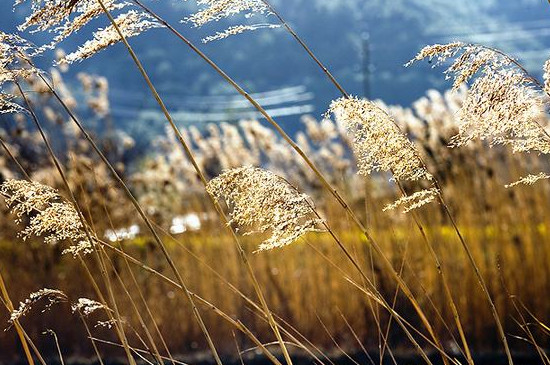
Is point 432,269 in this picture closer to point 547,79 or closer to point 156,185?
point 156,185

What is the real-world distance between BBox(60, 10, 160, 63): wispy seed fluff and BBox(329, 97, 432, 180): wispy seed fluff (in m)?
0.45

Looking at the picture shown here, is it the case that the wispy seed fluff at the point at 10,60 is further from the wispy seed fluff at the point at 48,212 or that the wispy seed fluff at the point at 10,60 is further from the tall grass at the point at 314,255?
the tall grass at the point at 314,255

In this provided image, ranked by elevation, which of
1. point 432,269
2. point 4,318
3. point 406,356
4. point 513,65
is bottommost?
point 406,356

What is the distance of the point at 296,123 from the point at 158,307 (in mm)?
141374

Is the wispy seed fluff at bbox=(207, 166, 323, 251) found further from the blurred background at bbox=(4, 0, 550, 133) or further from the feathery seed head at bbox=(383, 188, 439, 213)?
the blurred background at bbox=(4, 0, 550, 133)

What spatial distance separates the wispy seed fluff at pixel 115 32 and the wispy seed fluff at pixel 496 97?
61 cm

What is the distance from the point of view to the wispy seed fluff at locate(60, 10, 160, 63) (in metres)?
1.99

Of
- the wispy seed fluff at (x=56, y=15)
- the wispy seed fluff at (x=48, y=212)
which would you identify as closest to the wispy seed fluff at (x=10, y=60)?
the wispy seed fluff at (x=56, y=15)

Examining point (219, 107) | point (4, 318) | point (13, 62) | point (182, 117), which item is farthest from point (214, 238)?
point (219, 107)

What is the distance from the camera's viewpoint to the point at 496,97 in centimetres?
186

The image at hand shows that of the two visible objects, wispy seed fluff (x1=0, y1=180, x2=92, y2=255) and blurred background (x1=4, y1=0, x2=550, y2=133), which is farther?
blurred background (x1=4, y1=0, x2=550, y2=133)

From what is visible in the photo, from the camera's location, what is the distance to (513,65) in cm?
190

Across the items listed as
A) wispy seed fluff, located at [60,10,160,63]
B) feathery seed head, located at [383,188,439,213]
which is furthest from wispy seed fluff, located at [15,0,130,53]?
feathery seed head, located at [383,188,439,213]

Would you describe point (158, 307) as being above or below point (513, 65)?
below
